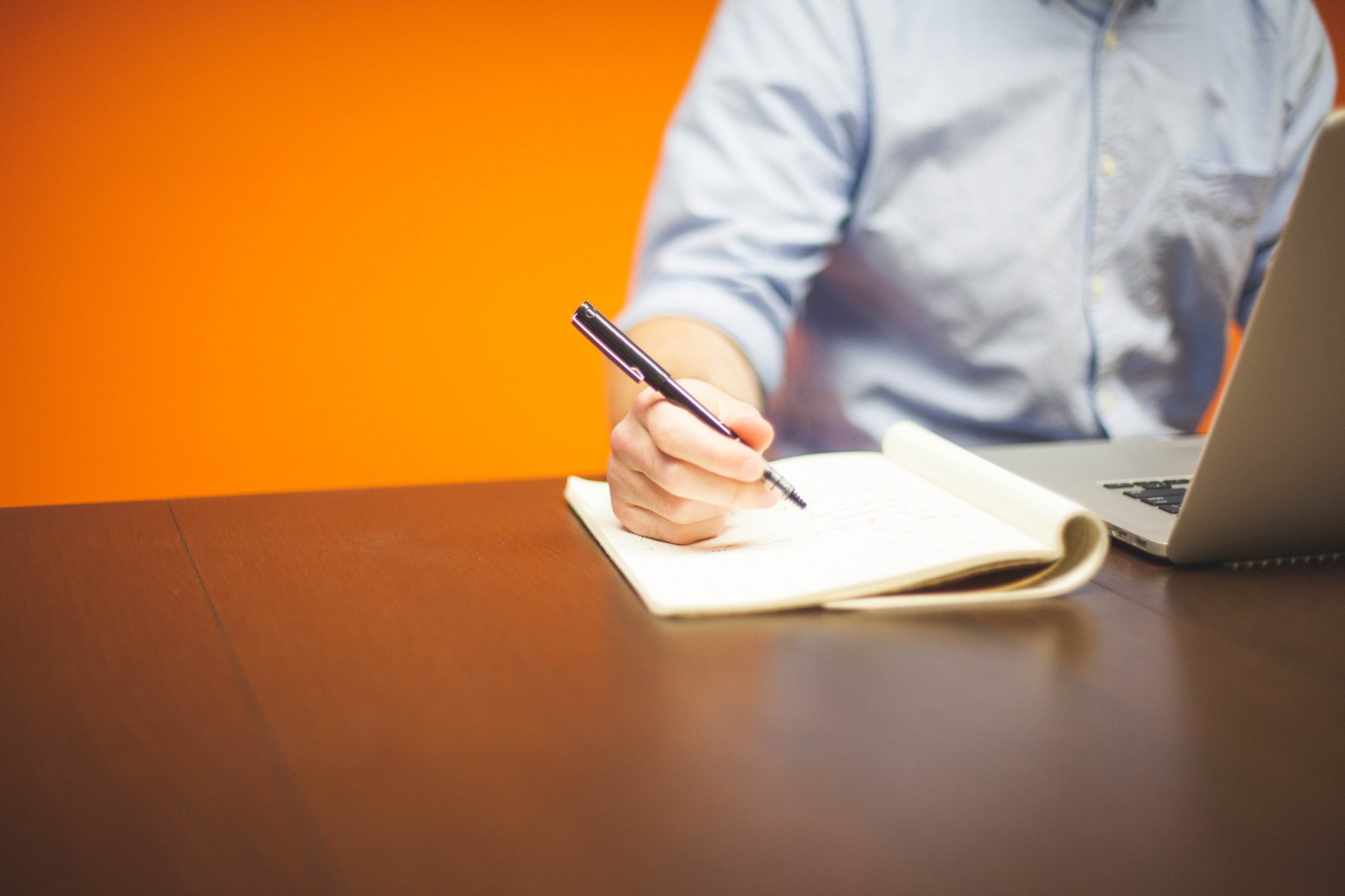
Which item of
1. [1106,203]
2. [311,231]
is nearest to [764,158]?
[1106,203]

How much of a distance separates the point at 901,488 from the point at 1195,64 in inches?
29.4

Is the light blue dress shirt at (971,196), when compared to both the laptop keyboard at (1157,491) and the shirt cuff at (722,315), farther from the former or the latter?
the laptop keyboard at (1157,491)

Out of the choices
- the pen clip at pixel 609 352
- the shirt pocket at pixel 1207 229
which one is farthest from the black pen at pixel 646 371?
the shirt pocket at pixel 1207 229

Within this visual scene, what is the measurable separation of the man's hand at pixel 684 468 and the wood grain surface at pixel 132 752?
0.23 m

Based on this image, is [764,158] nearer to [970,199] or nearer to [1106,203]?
[970,199]

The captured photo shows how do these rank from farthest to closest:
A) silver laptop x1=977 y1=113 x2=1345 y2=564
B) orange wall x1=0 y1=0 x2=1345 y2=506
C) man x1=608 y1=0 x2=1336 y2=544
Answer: orange wall x1=0 y1=0 x2=1345 y2=506 < man x1=608 y1=0 x2=1336 y2=544 < silver laptop x1=977 y1=113 x2=1345 y2=564

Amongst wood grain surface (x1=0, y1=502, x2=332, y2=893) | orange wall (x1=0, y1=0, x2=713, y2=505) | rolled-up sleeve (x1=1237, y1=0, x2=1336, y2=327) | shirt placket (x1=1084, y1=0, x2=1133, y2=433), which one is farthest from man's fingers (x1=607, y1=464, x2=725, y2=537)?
orange wall (x1=0, y1=0, x2=713, y2=505)

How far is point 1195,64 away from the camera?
40.7 inches

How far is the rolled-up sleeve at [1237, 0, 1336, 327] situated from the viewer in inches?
43.0

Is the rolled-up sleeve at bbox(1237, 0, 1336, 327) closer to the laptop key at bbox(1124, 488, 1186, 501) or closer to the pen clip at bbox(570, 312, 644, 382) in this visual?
the laptop key at bbox(1124, 488, 1186, 501)

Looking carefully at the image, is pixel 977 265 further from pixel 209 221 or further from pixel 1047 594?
pixel 209 221

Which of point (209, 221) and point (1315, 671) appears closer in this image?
point (1315, 671)

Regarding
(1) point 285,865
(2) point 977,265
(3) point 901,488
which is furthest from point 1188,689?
(2) point 977,265

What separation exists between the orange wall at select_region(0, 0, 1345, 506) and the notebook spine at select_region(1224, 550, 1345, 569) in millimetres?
1815
